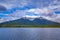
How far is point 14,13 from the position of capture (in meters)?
2.48

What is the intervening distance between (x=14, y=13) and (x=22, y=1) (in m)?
0.27

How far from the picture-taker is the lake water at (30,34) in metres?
2.42

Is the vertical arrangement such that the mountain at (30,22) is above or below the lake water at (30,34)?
above

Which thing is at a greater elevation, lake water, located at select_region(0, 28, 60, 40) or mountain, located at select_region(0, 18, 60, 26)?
mountain, located at select_region(0, 18, 60, 26)

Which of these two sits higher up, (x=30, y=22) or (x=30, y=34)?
(x=30, y=22)

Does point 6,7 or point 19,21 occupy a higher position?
point 6,7

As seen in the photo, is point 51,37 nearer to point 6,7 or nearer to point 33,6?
point 33,6

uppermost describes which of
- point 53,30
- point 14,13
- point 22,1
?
point 22,1

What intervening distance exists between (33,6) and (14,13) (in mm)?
381

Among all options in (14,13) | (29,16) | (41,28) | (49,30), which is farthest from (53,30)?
(14,13)

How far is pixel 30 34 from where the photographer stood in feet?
8.00

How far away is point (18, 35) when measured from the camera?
8.09ft

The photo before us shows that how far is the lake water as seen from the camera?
7.95 feet

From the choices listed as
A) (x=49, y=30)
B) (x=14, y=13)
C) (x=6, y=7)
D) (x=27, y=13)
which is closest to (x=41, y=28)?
(x=49, y=30)
